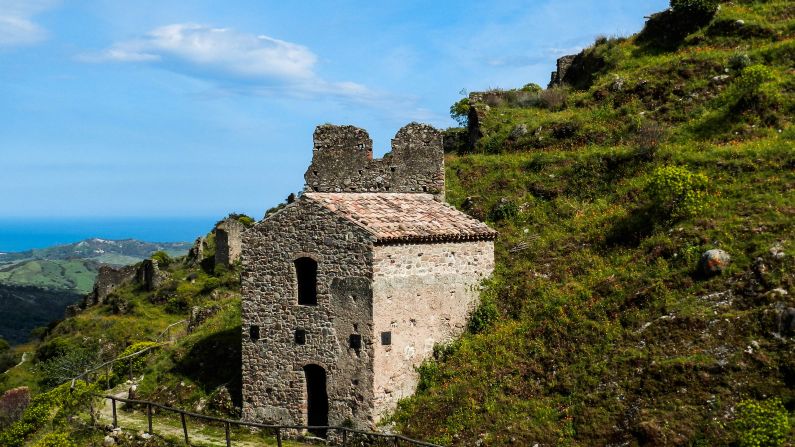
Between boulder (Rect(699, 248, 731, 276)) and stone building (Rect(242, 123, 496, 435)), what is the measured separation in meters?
6.52

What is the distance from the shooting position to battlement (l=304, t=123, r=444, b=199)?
23.8 meters

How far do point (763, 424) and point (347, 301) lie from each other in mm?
10366

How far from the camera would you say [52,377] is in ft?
131

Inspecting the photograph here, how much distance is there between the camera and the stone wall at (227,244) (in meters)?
50.3

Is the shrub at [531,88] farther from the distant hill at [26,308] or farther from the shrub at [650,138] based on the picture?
the distant hill at [26,308]

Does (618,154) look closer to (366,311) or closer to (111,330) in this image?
(366,311)

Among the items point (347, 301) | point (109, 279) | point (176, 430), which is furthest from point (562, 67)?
point (109, 279)

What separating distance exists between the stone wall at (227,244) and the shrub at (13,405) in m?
15.9

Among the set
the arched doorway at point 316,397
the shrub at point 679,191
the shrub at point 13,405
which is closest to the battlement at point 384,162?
the arched doorway at point 316,397

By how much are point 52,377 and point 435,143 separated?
97.5 ft

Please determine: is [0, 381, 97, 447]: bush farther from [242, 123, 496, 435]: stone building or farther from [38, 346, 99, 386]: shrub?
[38, 346, 99, 386]: shrub

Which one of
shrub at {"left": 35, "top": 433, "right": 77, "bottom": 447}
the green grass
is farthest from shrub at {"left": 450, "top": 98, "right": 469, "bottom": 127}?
the green grass

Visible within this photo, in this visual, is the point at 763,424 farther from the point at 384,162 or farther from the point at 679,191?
the point at 384,162

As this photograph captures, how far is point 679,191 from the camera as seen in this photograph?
20.8 m
